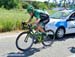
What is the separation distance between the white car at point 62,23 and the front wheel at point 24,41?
A: 2.80m

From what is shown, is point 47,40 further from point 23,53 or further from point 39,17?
point 23,53

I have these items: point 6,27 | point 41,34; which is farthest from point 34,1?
point 41,34

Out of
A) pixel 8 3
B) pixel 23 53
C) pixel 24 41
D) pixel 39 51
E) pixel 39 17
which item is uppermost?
pixel 39 17

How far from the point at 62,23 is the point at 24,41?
385cm

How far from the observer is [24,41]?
30.2 ft

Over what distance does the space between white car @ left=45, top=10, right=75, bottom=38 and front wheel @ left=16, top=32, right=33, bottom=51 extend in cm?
280

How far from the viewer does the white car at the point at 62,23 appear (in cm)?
1222

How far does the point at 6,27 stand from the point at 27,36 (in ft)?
19.7

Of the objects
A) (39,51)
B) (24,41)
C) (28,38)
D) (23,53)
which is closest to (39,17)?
(28,38)

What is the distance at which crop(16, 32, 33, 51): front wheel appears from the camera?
9117 millimetres

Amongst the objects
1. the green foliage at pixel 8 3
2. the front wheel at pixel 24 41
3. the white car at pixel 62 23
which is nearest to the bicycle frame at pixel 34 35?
the front wheel at pixel 24 41

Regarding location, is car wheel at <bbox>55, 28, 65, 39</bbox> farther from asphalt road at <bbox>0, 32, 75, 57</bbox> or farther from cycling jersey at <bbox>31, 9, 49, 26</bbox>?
cycling jersey at <bbox>31, 9, 49, 26</bbox>

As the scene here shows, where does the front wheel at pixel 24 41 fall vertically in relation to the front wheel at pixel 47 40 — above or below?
above

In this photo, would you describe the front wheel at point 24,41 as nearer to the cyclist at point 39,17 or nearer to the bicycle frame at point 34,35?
the bicycle frame at point 34,35
